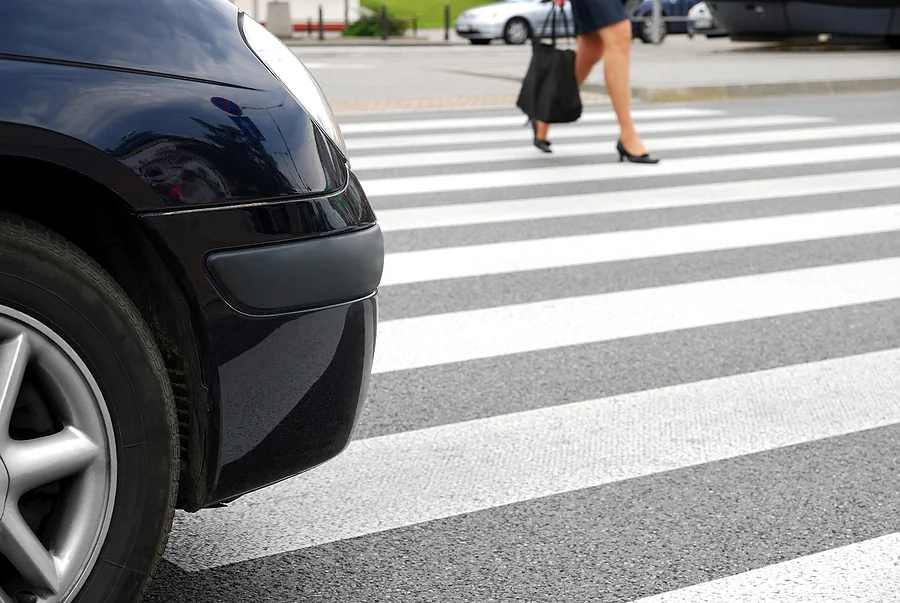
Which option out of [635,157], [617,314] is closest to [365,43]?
[635,157]

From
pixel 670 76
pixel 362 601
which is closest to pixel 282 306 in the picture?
pixel 362 601

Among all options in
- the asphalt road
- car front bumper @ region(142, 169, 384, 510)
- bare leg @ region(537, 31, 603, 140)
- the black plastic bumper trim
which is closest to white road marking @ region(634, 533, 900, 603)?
the asphalt road

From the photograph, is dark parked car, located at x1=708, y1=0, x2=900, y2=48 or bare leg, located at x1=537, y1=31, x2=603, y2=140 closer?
bare leg, located at x1=537, y1=31, x2=603, y2=140

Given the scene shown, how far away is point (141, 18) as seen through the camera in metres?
2.04

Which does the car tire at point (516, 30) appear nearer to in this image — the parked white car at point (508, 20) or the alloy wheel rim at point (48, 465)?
the parked white car at point (508, 20)

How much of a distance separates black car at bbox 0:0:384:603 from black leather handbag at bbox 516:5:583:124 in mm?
6163

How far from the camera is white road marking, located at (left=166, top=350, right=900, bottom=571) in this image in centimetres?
279

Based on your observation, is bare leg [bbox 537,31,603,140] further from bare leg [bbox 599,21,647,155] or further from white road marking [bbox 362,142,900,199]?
white road marking [bbox 362,142,900,199]

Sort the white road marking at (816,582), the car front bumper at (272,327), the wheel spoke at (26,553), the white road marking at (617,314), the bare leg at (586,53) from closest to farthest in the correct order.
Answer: the wheel spoke at (26,553) < the car front bumper at (272,327) < the white road marking at (816,582) < the white road marking at (617,314) < the bare leg at (586,53)

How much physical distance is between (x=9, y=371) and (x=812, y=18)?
21107 mm

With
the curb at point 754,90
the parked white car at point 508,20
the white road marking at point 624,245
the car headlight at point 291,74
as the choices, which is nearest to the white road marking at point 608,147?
the white road marking at point 624,245

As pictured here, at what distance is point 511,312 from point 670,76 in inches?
→ 435

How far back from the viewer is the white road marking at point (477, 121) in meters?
10.6

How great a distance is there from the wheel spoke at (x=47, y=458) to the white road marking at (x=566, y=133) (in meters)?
6.98
